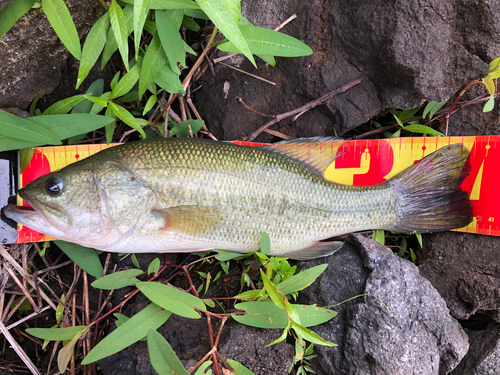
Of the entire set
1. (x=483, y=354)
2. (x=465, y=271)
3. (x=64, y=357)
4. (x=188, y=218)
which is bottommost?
(x=483, y=354)

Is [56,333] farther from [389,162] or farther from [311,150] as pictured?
[389,162]

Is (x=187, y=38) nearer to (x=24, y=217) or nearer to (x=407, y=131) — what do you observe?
(x=24, y=217)

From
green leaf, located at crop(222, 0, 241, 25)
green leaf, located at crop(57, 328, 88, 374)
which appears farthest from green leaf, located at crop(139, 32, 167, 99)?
green leaf, located at crop(57, 328, 88, 374)

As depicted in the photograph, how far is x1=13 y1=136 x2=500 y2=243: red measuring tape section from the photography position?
9.83 ft

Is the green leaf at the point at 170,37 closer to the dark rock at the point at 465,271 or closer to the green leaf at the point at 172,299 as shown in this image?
the green leaf at the point at 172,299

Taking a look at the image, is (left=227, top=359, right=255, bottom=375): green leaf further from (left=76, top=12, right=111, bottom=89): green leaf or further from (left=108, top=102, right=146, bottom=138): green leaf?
(left=76, top=12, right=111, bottom=89): green leaf

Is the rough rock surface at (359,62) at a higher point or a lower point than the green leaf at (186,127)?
higher

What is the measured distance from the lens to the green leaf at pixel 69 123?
8.83 ft

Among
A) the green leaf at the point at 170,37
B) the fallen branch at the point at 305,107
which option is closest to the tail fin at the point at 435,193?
the fallen branch at the point at 305,107

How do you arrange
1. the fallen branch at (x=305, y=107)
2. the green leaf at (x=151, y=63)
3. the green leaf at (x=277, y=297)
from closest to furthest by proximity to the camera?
the green leaf at (x=277, y=297) → the green leaf at (x=151, y=63) → the fallen branch at (x=305, y=107)

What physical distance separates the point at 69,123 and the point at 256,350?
2322 mm

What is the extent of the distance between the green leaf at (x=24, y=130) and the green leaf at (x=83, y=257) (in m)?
0.93

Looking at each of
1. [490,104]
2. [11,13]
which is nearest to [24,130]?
[11,13]

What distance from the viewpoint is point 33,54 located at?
269 cm
